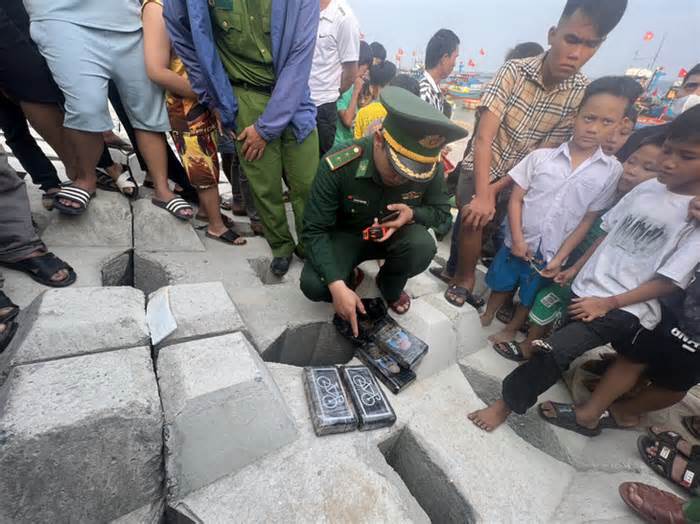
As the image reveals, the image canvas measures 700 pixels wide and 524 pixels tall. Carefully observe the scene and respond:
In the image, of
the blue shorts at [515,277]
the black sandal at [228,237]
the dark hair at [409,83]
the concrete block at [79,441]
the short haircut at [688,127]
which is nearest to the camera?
the concrete block at [79,441]

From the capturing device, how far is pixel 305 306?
2.00m

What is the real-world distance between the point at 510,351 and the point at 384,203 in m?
1.29

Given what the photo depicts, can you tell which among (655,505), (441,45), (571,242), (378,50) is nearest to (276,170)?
(571,242)

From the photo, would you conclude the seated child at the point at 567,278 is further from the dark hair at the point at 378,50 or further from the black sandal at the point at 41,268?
the dark hair at the point at 378,50

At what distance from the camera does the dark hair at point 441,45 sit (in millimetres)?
3049

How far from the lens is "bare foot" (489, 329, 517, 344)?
221cm

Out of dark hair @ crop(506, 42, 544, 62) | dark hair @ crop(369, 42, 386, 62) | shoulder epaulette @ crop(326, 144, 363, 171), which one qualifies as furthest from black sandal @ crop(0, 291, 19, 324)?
dark hair @ crop(369, 42, 386, 62)

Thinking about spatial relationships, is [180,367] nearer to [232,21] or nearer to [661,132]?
[232,21]

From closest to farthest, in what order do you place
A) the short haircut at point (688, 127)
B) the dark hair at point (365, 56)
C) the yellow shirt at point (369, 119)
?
the short haircut at point (688, 127) < the yellow shirt at point (369, 119) < the dark hair at point (365, 56)

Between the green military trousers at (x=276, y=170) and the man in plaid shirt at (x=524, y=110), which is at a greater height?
the man in plaid shirt at (x=524, y=110)

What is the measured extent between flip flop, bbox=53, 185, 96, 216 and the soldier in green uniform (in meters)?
1.38

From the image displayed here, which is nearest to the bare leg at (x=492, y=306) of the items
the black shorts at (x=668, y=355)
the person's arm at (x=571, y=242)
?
the person's arm at (x=571, y=242)

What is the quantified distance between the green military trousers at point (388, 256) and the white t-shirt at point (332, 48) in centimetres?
143

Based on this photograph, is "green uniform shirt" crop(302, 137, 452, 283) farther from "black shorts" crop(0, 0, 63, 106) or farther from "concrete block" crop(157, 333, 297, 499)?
"black shorts" crop(0, 0, 63, 106)
